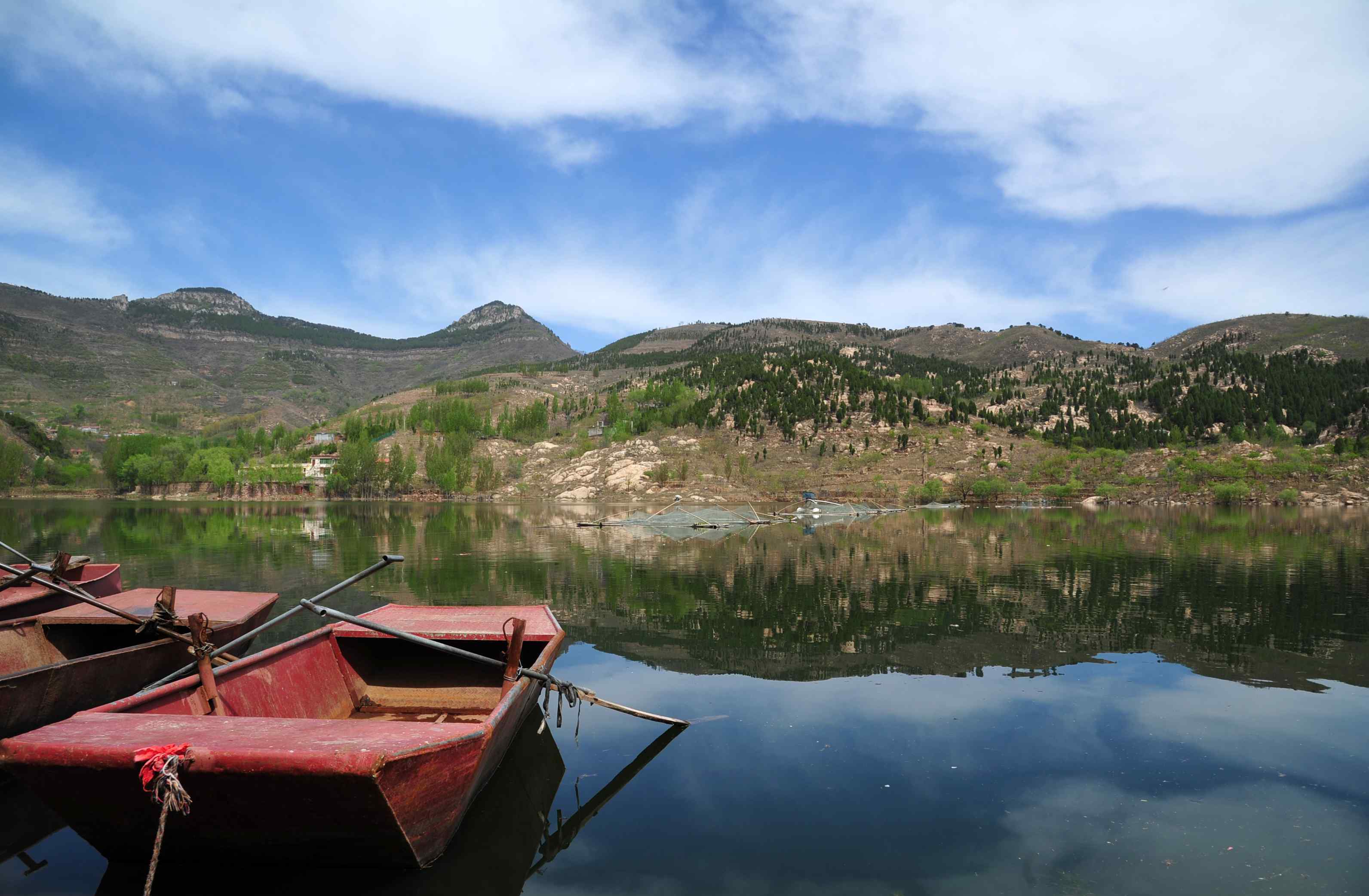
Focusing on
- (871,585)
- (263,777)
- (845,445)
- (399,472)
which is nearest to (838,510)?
(845,445)

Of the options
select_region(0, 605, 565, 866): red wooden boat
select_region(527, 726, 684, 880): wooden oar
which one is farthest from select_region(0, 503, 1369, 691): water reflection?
select_region(0, 605, 565, 866): red wooden boat

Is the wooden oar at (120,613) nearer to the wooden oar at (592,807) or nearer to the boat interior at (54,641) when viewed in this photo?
the boat interior at (54,641)

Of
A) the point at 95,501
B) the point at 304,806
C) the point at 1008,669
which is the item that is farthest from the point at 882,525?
the point at 95,501

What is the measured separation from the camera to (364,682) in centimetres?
1214

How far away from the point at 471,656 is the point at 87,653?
946 centimetres

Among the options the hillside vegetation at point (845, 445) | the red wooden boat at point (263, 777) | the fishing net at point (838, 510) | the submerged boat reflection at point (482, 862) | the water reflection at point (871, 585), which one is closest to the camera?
the red wooden boat at point (263, 777)

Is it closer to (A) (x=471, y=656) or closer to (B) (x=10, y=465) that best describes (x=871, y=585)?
(A) (x=471, y=656)

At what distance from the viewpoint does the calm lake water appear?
7.71 m

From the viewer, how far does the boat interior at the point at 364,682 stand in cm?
913

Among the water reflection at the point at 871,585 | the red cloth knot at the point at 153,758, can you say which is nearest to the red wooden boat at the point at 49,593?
the water reflection at the point at 871,585

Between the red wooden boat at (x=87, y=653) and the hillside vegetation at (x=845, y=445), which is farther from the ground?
the hillside vegetation at (x=845, y=445)

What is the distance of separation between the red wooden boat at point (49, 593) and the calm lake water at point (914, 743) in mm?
4209

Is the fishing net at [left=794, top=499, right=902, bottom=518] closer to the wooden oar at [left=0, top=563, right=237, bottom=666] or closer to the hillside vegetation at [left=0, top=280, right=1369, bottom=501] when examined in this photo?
the hillside vegetation at [left=0, top=280, right=1369, bottom=501]

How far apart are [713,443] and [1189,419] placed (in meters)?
102
